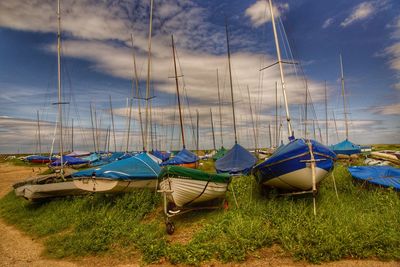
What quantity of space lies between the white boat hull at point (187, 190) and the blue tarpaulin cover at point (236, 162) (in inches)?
251

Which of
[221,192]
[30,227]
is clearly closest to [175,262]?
[221,192]

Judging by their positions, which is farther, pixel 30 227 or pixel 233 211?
pixel 30 227

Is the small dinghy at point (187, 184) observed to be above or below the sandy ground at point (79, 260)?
above

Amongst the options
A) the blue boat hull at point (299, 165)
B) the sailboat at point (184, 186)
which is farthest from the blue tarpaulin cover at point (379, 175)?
the sailboat at point (184, 186)

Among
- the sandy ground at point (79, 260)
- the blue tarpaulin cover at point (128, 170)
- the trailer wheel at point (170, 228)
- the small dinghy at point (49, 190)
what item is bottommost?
the sandy ground at point (79, 260)

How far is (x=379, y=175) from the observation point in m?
11.1

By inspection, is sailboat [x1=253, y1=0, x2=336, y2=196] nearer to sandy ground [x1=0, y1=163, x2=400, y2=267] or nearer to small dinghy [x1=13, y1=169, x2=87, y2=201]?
sandy ground [x1=0, y1=163, x2=400, y2=267]

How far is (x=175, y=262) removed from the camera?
6.97 metres

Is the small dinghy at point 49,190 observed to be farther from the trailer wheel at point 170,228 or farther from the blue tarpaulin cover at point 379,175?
the blue tarpaulin cover at point 379,175

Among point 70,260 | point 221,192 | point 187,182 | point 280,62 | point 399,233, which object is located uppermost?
point 280,62

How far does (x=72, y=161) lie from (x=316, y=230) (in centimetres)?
3277

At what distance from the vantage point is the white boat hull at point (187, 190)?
Result: 29.6 feet

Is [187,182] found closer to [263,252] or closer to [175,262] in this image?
[175,262]

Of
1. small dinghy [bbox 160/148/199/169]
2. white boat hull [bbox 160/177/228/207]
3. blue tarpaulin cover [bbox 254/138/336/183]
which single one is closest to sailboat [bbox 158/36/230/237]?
white boat hull [bbox 160/177/228/207]
